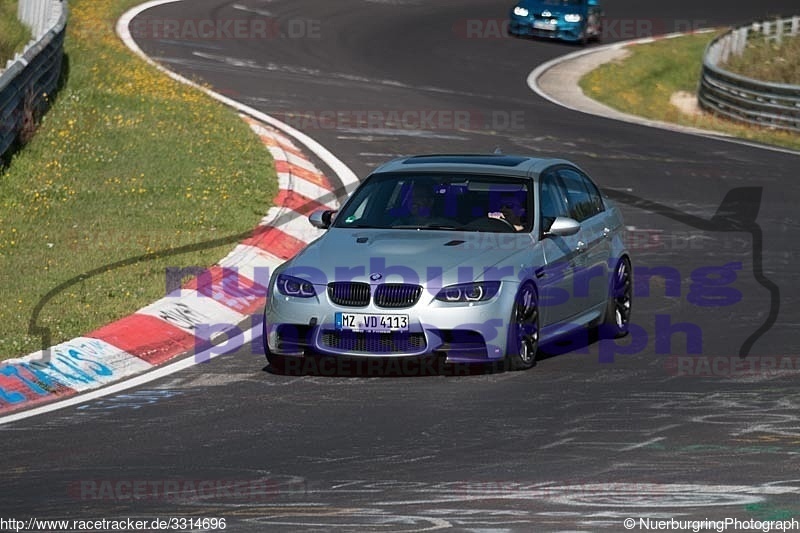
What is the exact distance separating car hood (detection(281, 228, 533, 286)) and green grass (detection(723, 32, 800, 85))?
2538 cm

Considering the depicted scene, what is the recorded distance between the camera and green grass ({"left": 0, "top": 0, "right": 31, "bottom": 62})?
25.8 meters

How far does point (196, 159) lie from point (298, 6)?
21702 millimetres

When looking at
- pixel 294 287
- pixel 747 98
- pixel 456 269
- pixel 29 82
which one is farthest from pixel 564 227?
pixel 747 98

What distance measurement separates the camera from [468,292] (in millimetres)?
11633

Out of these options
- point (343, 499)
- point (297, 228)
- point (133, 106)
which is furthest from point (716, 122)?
point (343, 499)

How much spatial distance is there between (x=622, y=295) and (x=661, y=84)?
82.0 ft

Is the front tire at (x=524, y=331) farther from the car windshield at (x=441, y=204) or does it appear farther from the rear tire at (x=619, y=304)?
the rear tire at (x=619, y=304)

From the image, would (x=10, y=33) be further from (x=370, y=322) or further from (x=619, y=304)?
(x=370, y=322)

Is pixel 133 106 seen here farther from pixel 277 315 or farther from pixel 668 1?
pixel 668 1

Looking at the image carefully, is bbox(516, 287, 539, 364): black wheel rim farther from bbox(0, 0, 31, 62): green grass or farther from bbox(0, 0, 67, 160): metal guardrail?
bbox(0, 0, 31, 62): green grass

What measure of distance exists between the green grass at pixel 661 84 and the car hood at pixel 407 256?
52.8 ft

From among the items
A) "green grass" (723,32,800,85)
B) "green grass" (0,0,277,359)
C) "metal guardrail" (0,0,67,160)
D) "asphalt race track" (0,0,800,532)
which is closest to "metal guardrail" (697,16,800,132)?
"green grass" (723,32,800,85)

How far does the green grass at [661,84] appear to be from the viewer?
30516mm

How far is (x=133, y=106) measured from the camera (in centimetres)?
2325
